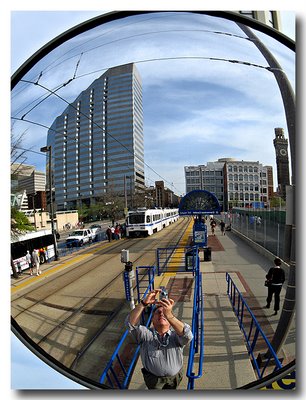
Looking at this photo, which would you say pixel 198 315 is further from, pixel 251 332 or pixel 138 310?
pixel 138 310

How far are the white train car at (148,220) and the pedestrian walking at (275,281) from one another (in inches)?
33.0

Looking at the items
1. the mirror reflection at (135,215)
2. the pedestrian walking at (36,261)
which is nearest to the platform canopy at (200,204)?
the mirror reflection at (135,215)

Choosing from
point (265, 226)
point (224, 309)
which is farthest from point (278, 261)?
point (224, 309)

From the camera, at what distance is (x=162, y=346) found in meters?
1.57

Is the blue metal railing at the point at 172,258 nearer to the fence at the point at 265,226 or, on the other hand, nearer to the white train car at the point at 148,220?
the white train car at the point at 148,220

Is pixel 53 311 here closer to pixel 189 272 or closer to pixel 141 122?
pixel 189 272

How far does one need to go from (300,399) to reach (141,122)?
6.98ft

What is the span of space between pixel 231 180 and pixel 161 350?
113 cm

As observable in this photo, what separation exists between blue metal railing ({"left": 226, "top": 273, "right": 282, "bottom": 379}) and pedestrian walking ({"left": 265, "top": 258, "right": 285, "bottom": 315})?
20 cm

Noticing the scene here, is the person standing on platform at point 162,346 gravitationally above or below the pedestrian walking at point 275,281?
below

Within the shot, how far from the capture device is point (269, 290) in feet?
6.24

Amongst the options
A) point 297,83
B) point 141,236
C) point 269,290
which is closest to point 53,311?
point 141,236

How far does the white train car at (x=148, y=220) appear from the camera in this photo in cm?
169

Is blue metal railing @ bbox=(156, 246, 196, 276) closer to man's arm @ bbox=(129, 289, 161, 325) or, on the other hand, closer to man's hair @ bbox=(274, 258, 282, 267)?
man's arm @ bbox=(129, 289, 161, 325)
